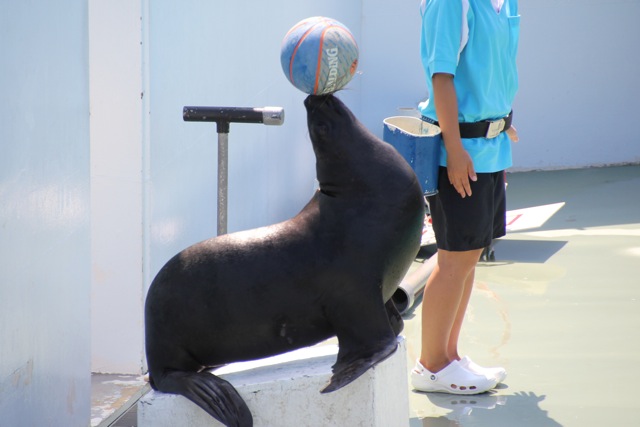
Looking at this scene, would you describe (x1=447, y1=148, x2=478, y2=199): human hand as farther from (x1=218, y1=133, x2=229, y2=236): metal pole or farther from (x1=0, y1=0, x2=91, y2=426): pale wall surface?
(x1=0, y1=0, x2=91, y2=426): pale wall surface

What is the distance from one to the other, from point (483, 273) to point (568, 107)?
158 inches

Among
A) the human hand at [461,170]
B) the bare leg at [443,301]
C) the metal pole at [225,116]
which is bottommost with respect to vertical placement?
the bare leg at [443,301]

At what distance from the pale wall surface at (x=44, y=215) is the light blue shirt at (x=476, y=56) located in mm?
1237

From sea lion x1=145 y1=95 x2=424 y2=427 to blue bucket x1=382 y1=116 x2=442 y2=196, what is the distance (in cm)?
79

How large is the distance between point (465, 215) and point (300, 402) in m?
1.27

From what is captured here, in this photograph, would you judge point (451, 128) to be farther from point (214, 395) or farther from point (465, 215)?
point (214, 395)

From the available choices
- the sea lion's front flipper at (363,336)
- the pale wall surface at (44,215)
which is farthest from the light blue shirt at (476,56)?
the pale wall surface at (44,215)

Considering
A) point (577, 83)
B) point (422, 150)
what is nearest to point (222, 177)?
point (422, 150)

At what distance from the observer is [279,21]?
638 cm

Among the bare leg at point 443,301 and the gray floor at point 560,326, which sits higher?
the bare leg at point 443,301

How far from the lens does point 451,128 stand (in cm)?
352

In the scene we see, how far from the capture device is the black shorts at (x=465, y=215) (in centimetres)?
360

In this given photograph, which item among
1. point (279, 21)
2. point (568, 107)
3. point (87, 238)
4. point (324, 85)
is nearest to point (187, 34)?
point (87, 238)

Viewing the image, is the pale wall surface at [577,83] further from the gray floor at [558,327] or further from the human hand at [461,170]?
the human hand at [461,170]
